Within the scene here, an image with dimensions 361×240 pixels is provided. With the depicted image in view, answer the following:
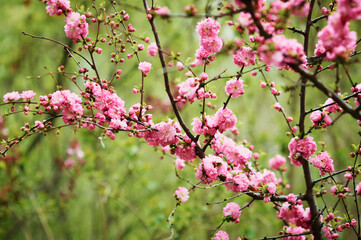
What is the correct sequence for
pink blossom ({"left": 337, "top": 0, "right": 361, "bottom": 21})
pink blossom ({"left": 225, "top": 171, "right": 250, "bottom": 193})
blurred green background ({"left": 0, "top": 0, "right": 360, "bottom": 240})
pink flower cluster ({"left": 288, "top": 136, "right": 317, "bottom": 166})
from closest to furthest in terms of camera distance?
pink blossom ({"left": 337, "top": 0, "right": 361, "bottom": 21})
pink flower cluster ({"left": 288, "top": 136, "right": 317, "bottom": 166})
pink blossom ({"left": 225, "top": 171, "right": 250, "bottom": 193})
blurred green background ({"left": 0, "top": 0, "right": 360, "bottom": 240})

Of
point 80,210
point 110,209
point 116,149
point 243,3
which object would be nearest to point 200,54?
point 243,3

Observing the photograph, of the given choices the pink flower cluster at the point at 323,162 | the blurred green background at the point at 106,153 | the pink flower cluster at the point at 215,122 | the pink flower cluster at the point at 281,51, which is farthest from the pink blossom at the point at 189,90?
the blurred green background at the point at 106,153

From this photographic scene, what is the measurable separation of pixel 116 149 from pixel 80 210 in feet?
10.7

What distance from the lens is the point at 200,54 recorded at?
1950 millimetres

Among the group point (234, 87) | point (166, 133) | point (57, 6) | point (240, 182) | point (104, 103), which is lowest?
point (240, 182)

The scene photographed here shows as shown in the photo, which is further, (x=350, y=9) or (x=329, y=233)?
(x=329, y=233)

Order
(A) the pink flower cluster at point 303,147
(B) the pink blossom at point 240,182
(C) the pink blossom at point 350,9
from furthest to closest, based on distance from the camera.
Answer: (B) the pink blossom at point 240,182 < (A) the pink flower cluster at point 303,147 < (C) the pink blossom at point 350,9

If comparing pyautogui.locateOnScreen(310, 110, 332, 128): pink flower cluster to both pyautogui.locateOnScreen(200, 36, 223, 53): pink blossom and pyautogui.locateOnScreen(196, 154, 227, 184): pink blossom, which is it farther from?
pyautogui.locateOnScreen(200, 36, 223, 53): pink blossom

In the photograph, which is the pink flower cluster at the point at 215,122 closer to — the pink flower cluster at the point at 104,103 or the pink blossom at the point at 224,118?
the pink blossom at the point at 224,118

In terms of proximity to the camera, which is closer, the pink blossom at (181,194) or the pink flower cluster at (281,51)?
the pink flower cluster at (281,51)

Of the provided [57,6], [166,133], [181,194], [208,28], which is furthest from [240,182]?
[57,6]

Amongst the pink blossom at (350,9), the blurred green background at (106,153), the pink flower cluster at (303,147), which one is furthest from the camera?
the blurred green background at (106,153)

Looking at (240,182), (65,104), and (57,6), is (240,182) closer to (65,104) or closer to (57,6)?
(65,104)

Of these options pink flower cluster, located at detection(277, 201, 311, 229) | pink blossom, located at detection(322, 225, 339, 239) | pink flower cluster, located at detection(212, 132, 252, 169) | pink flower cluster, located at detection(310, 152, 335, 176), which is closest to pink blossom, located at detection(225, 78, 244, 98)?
pink flower cluster, located at detection(212, 132, 252, 169)
